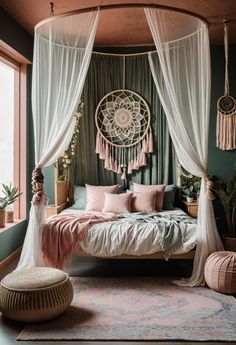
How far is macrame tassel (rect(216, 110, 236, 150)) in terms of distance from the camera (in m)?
5.18

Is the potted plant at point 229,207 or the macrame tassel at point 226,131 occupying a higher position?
the macrame tassel at point 226,131

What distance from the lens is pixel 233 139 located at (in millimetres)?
5223

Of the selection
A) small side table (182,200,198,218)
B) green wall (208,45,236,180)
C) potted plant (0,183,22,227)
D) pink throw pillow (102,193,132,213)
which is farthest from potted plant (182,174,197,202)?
potted plant (0,183,22,227)

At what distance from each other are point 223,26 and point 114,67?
1.57 m

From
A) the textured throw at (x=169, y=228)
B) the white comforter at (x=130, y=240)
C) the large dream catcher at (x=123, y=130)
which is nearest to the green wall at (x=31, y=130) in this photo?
the large dream catcher at (x=123, y=130)

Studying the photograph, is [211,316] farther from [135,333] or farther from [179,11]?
[179,11]

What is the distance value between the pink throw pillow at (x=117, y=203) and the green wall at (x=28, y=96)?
3.62ft

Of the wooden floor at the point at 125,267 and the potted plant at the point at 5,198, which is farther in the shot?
the potted plant at the point at 5,198

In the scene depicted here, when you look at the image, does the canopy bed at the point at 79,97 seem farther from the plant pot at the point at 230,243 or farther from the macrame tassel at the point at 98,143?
the macrame tassel at the point at 98,143

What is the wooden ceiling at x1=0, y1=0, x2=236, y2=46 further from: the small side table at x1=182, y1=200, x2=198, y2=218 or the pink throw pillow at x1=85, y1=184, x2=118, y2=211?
the small side table at x1=182, y1=200, x2=198, y2=218

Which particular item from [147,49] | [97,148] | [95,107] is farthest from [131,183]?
[147,49]

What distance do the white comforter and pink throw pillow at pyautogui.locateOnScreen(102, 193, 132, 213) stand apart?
2.90 ft

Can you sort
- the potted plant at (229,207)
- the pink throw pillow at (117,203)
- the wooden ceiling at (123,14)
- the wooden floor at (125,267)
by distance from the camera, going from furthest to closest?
the potted plant at (229,207), the pink throw pillow at (117,203), the wooden floor at (125,267), the wooden ceiling at (123,14)

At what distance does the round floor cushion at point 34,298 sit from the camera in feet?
9.13
